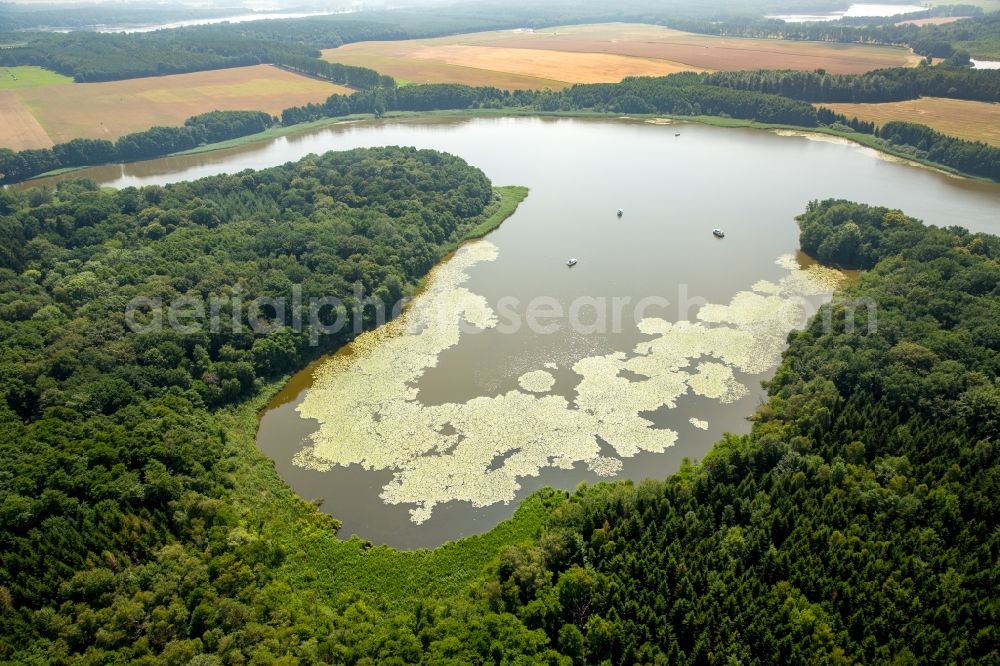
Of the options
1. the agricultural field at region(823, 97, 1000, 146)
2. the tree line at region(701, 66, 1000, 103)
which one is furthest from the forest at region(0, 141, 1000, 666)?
the tree line at region(701, 66, 1000, 103)

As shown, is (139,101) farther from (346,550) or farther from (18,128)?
(346,550)

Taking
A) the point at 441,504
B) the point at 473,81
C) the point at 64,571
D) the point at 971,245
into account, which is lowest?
the point at 441,504

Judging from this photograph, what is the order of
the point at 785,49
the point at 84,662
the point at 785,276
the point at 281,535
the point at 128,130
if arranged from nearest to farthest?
the point at 84,662
the point at 281,535
the point at 785,276
the point at 128,130
the point at 785,49

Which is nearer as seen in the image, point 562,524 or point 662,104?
point 562,524

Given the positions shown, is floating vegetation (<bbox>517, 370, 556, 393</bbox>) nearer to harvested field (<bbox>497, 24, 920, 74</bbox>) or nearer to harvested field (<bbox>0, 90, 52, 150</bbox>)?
harvested field (<bbox>0, 90, 52, 150</bbox>)

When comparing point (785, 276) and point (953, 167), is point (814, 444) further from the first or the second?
point (953, 167)

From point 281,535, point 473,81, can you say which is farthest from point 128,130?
point 281,535

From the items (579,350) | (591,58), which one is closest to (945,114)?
(591,58)
